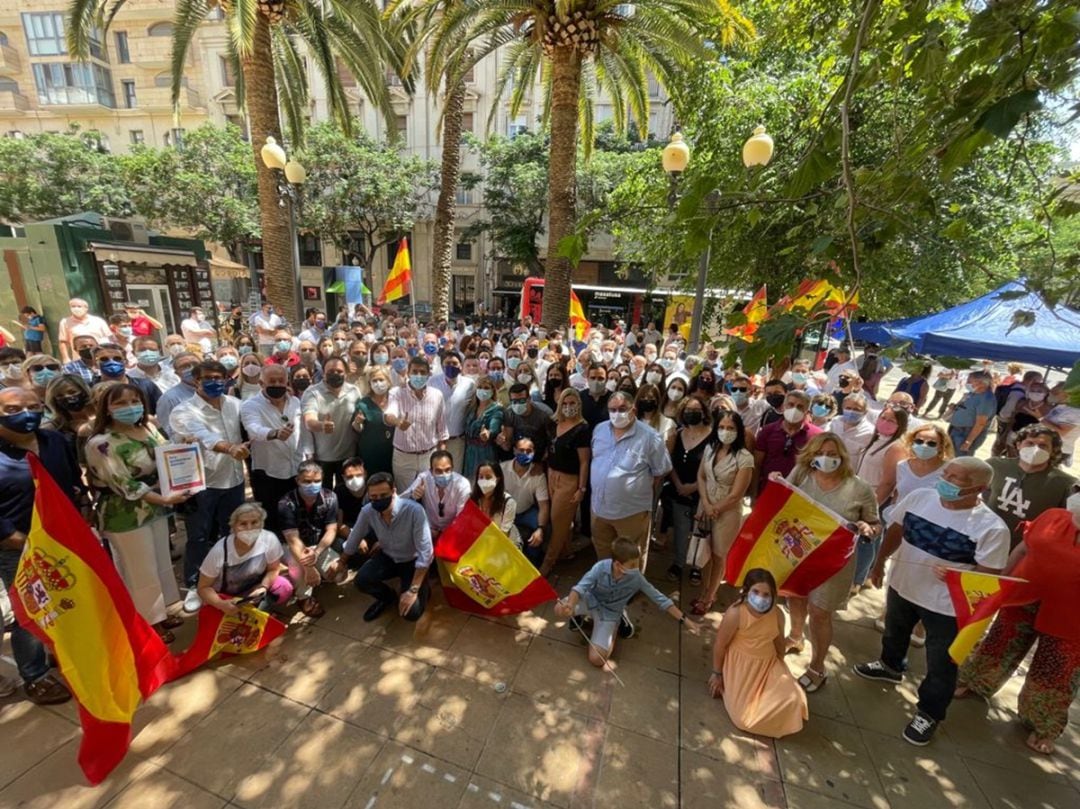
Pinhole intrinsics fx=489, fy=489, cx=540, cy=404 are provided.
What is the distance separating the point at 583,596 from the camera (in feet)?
12.0

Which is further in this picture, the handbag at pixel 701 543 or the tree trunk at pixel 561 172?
the tree trunk at pixel 561 172

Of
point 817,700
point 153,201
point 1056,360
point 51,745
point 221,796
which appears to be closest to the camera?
point 221,796

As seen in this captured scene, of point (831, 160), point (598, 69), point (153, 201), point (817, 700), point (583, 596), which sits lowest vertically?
point (817, 700)

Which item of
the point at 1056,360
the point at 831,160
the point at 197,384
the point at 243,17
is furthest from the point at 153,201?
the point at 1056,360

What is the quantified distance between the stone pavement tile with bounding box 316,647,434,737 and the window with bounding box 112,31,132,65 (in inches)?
1755

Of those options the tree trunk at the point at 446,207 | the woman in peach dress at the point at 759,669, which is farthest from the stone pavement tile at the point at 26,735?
the tree trunk at the point at 446,207

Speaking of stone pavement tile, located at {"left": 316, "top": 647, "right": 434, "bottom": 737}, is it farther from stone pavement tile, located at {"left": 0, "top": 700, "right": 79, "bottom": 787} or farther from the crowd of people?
stone pavement tile, located at {"left": 0, "top": 700, "right": 79, "bottom": 787}

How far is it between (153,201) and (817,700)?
29.9m

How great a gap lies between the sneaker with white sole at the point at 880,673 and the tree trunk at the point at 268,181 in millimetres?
10543

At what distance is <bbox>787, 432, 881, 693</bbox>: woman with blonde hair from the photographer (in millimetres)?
3311

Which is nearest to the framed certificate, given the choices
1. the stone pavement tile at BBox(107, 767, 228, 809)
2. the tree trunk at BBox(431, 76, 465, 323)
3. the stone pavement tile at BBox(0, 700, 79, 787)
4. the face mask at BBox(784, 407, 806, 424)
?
the stone pavement tile at BBox(0, 700, 79, 787)

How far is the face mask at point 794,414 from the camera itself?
4273 mm

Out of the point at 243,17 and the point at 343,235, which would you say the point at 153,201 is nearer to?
the point at 343,235

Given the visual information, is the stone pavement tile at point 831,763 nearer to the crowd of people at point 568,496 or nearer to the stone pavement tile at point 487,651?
the crowd of people at point 568,496
